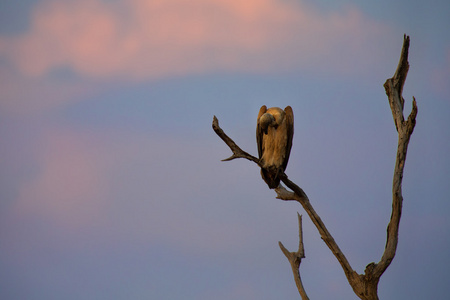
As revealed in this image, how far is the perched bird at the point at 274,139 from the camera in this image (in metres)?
13.0

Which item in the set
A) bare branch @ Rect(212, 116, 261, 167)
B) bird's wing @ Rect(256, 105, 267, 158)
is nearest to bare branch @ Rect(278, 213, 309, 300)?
bird's wing @ Rect(256, 105, 267, 158)

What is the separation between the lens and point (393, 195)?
1227 centimetres

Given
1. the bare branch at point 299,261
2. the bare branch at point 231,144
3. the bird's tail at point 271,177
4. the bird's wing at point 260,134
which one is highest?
the bird's wing at point 260,134

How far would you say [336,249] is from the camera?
12500 millimetres

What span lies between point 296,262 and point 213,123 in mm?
2871

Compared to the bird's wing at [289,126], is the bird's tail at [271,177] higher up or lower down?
lower down

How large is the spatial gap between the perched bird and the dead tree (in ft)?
0.99

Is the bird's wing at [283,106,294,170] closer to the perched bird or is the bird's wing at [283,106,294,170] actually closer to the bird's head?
the perched bird

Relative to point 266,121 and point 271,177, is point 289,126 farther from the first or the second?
point 271,177

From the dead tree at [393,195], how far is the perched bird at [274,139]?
30cm

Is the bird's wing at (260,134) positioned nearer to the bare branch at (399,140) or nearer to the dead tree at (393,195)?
the dead tree at (393,195)

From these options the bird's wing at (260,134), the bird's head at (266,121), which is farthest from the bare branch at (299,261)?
the bird's head at (266,121)

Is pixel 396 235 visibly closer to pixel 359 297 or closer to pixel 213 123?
pixel 359 297

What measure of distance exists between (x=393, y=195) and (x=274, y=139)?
83.8 inches
